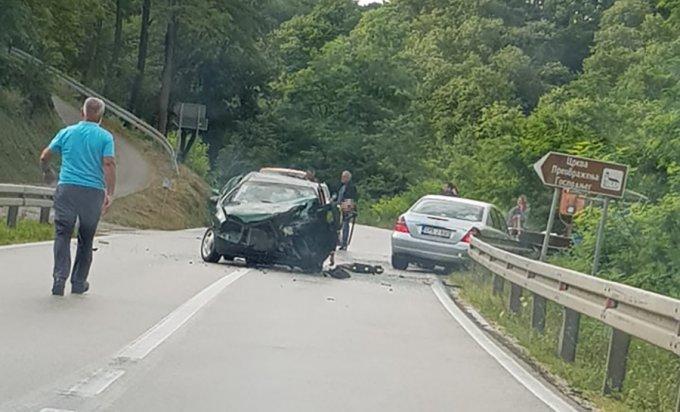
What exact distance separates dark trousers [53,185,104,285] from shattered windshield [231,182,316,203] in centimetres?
719

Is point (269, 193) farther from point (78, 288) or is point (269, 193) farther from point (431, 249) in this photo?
point (78, 288)

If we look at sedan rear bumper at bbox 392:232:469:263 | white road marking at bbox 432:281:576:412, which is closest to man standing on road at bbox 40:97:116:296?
white road marking at bbox 432:281:576:412

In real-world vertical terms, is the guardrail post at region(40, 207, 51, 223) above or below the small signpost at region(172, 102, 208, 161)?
below

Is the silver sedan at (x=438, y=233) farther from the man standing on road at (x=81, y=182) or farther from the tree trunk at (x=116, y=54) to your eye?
the tree trunk at (x=116, y=54)

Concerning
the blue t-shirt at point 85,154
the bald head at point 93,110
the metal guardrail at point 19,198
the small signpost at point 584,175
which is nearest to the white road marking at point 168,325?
the blue t-shirt at point 85,154

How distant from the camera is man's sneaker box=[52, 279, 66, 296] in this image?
1104cm

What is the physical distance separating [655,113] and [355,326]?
348 inches

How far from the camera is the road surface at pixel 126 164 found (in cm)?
3500

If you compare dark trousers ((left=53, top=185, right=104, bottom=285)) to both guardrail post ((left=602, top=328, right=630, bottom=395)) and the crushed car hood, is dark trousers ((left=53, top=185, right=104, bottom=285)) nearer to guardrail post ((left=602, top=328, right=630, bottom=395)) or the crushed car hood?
guardrail post ((left=602, top=328, right=630, bottom=395))

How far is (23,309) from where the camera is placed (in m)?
10.1

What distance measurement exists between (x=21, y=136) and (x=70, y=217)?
27.6 m

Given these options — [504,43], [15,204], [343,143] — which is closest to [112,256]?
[15,204]

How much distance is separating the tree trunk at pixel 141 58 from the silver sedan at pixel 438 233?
87.6 feet

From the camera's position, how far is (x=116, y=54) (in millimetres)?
48625
